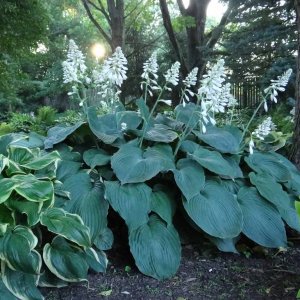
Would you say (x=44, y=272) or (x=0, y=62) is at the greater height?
(x=0, y=62)

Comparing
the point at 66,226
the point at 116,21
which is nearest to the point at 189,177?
the point at 66,226

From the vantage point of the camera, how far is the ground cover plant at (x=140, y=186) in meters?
2.29

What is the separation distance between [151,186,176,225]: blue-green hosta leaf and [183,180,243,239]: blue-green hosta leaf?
131 millimetres

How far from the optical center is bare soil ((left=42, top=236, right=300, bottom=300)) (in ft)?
7.73

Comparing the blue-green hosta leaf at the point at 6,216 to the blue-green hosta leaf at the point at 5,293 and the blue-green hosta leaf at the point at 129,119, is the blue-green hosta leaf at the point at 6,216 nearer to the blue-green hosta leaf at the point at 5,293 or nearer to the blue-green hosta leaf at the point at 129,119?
the blue-green hosta leaf at the point at 5,293

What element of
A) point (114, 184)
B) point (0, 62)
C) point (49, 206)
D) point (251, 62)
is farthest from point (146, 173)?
point (0, 62)

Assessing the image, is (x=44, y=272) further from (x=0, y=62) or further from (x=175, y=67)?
(x=0, y=62)

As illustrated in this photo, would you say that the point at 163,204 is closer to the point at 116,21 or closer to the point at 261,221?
the point at 261,221

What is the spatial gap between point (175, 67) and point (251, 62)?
672cm

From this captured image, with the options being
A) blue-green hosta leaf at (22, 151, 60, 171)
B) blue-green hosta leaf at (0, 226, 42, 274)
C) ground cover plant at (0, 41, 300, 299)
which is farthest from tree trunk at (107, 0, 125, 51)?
blue-green hosta leaf at (0, 226, 42, 274)

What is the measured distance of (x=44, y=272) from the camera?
234 centimetres

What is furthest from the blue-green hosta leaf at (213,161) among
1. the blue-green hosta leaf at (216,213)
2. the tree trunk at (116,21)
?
the tree trunk at (116,21)

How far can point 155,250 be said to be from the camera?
257cm

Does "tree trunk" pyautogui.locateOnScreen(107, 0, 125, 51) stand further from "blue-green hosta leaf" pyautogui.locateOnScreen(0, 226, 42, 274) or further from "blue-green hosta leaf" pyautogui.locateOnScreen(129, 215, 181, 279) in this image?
"blue-green hosta leaf" pyautogui.locateOnScreen(0, 226, 42, 274)
